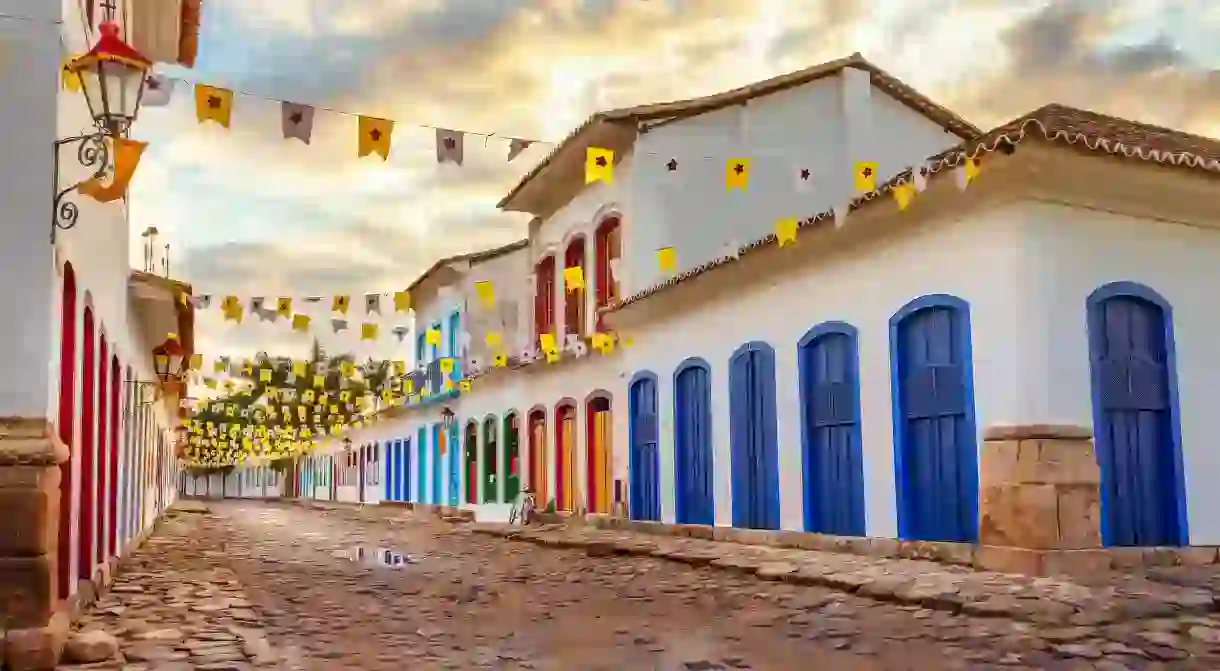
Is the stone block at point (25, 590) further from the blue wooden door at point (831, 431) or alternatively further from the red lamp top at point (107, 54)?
the blue wooden door at point (831, 431)

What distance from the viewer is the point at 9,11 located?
20.2ft

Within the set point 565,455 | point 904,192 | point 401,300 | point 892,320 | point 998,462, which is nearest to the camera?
point 998,462

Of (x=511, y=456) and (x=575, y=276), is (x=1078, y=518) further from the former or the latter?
(x=511, y=456)

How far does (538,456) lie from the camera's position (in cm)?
2348

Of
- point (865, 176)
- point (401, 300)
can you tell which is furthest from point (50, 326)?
point (401, 300)

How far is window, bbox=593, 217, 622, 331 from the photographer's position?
19.7 meters

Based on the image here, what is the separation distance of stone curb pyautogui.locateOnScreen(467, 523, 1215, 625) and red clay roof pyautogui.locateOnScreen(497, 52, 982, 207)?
24.3 feet

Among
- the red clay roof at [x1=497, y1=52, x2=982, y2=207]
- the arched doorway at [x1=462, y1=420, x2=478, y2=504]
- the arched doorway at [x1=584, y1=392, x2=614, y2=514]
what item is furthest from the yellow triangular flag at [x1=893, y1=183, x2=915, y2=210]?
the arched doorway at [x1=462, y1=420, x2=478, y2=504]

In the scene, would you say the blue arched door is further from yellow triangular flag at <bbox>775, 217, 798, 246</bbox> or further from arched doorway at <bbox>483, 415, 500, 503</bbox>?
arched doorway at <bbox>483, 415, 500, 503</bbox>

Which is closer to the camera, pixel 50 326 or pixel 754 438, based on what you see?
pixel 50 326

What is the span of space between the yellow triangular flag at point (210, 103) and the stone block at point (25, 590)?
160 inches

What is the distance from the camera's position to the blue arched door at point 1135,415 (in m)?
10.2

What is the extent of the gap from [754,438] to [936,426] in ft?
11.8

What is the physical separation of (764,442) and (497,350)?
50.2 feet
